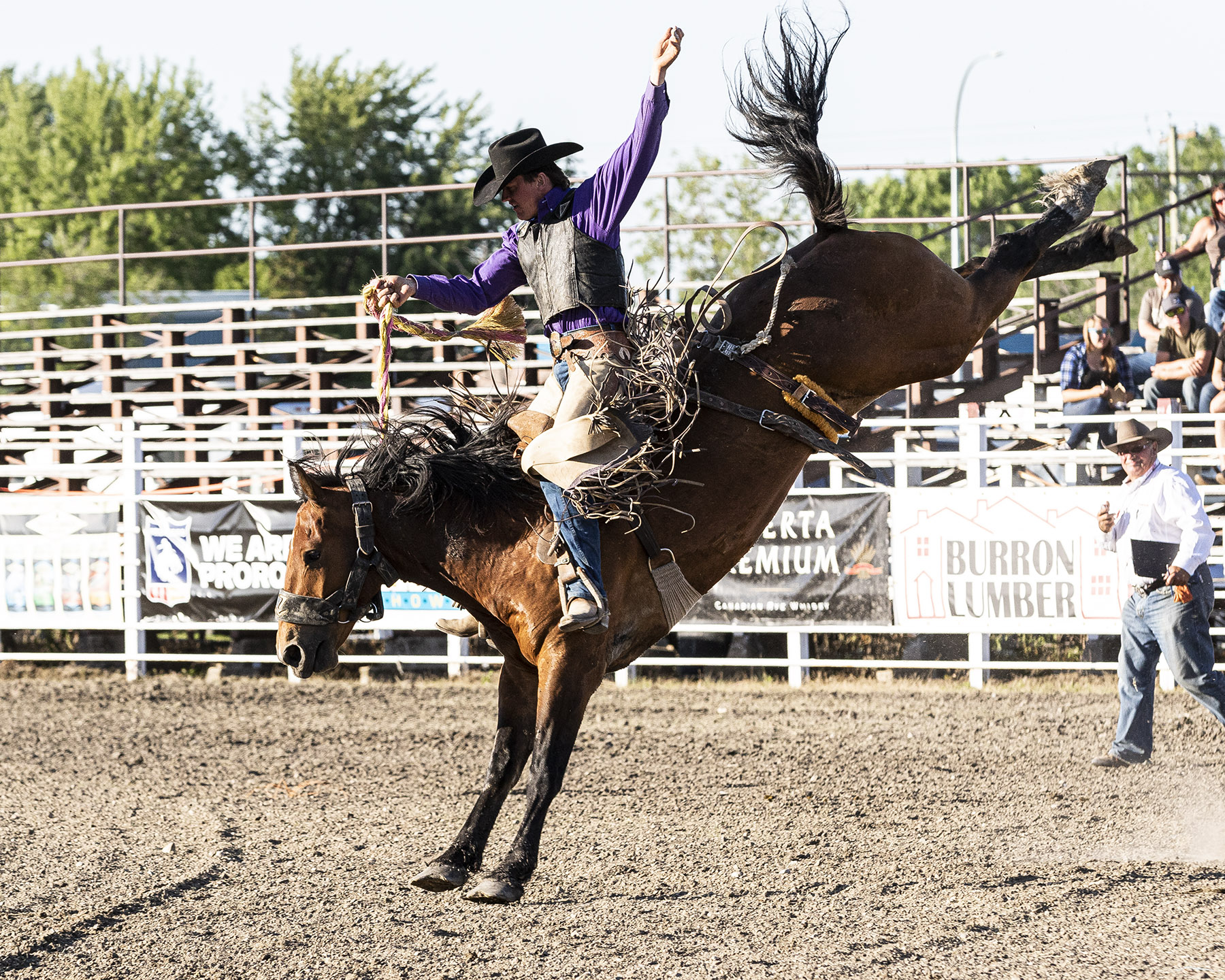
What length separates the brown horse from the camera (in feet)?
14.0

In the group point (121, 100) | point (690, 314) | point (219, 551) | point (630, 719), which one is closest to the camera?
point (690, 314)

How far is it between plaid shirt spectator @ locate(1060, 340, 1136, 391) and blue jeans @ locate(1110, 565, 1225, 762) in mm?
3370

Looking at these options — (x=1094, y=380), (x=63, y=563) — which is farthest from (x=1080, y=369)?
(x=63, y=563)

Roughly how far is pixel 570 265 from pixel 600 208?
21 cm

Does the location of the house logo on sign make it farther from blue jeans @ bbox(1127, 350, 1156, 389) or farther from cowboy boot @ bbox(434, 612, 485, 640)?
blue jeans @ bbox(1127, 350, 1156, 389)

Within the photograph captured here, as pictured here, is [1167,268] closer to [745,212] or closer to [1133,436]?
[1133,436]

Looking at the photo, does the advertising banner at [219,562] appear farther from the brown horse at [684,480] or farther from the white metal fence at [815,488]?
the brown horse at [684,480]

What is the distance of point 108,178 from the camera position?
3528 cm

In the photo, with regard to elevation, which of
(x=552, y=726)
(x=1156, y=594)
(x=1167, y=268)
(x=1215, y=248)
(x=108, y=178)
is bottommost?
(x=552, y=726)

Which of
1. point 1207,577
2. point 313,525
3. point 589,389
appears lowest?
point 1207,577

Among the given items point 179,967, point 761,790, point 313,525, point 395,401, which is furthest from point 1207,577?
point 395,401

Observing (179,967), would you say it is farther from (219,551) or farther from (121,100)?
(121,100)

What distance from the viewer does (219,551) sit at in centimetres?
1055

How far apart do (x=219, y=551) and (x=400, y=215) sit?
21.0m
